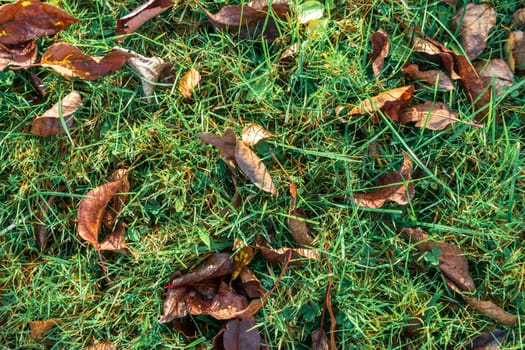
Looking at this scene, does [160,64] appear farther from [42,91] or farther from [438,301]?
[438,301]

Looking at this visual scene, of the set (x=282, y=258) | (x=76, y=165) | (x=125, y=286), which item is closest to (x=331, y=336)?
(x=282, y=258)

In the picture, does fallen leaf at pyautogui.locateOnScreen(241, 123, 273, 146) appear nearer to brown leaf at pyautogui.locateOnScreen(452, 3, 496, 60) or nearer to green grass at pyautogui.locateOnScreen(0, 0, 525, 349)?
green grass at pyautogui.locateOnScreen(0, 0, 525, 349)

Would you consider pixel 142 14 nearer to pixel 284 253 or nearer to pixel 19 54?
pixel 19 54

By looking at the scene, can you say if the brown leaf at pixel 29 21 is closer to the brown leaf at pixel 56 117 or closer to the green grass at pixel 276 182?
the green grass at pixel 276 182

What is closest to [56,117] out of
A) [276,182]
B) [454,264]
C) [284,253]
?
[276,182]

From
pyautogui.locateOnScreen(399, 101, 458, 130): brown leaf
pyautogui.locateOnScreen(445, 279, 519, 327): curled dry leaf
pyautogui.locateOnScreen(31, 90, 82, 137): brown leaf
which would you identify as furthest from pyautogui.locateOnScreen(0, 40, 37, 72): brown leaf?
pyautogui.locateOnScreen(445, 279, 519, 327): curled dry leaf

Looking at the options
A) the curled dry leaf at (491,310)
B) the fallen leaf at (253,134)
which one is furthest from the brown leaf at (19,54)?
the curled dry leaf at (491,310)
